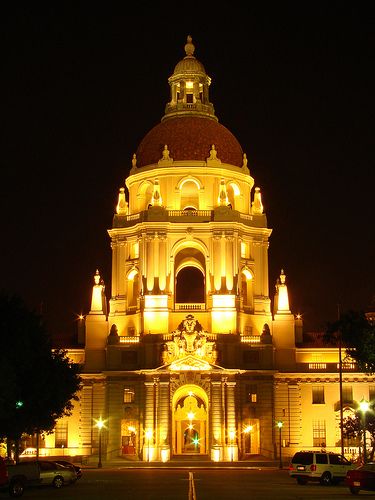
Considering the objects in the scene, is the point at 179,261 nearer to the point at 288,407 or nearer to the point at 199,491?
the point at 288,407

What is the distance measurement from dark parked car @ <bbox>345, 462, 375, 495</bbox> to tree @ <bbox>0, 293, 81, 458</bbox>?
61.3 ft

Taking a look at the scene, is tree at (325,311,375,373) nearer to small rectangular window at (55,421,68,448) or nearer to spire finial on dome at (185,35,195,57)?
small rectangular window at (55,421,68,448)

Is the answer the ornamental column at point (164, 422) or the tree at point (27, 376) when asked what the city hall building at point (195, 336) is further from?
the tree at point (27, 376)

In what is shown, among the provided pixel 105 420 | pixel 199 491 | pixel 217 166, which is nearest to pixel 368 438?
pixel 105 420

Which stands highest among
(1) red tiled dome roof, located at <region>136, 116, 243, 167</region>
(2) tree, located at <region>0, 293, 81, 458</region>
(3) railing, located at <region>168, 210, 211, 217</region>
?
(1) red tiled dome roof, located at <region>136, 116, 243, 167</region>

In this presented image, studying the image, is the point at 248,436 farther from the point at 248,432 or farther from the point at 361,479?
the point at 361,479

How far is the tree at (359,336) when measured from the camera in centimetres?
6975

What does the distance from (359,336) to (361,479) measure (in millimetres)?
22451

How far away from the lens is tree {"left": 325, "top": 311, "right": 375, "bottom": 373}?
Answer: 229 ft

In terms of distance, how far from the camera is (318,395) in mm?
105438

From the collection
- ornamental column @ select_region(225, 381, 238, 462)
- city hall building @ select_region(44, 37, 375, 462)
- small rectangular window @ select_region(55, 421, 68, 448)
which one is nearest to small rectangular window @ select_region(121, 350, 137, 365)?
city hall building @ select_region(44, 37, 375, 462)

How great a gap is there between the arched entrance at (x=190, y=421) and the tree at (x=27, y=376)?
21.2 meters

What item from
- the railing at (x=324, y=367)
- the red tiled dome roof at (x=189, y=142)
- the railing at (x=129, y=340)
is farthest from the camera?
the red tiled dome roof at (x=189, y=142)

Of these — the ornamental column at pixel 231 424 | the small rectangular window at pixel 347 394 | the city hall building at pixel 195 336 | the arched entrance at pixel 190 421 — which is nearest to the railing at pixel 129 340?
the city hall building at pixel 195 336
